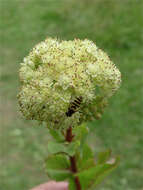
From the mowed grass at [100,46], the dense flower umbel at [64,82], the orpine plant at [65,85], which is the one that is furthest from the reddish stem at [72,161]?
the mowed grass at [100,46]

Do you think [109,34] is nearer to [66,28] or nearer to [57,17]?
[66,28]

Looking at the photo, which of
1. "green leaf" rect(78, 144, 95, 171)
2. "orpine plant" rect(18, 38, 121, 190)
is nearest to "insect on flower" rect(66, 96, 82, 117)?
"orpine plant" rect(18, 38, 121, 190)

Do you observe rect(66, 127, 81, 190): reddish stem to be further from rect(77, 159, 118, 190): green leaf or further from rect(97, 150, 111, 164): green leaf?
rect(97, 150, 111, 164): green leaf

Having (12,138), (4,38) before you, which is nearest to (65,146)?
(12,138)

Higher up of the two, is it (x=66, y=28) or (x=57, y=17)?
(x=57, y=17)

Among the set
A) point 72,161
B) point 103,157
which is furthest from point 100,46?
point 72,161
